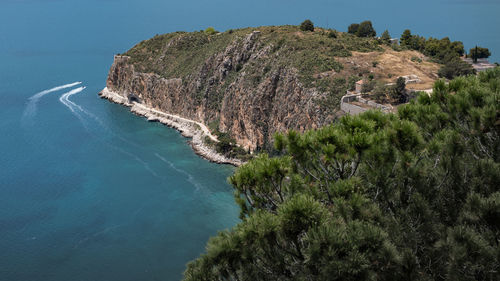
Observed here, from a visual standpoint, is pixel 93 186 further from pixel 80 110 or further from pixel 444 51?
pixel 444 51

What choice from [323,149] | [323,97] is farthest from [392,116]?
[323,97]

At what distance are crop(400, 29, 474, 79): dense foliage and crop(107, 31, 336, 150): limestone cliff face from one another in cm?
1361

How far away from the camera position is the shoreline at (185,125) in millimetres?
50781

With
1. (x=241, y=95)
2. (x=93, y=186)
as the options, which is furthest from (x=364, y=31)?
(x=93, y=186)

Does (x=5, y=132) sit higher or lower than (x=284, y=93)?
lower

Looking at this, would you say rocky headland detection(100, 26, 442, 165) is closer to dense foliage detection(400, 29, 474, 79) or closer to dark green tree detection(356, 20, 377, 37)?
dark green tree detection(356, 20, 377, 37)

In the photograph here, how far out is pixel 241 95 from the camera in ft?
177

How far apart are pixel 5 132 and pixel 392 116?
64284 millimetres

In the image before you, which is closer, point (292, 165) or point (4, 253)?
point (292, 165)

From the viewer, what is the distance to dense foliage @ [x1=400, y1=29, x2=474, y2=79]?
41.3 metres

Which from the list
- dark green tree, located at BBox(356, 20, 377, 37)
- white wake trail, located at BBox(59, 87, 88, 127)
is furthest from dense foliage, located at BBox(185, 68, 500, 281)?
white wake trail, located at BBox(59, 87, 88, 127)

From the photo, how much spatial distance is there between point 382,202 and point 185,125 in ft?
179

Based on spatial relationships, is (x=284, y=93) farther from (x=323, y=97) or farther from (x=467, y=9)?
(x=467, y=9)

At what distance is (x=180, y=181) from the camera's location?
4519cm
